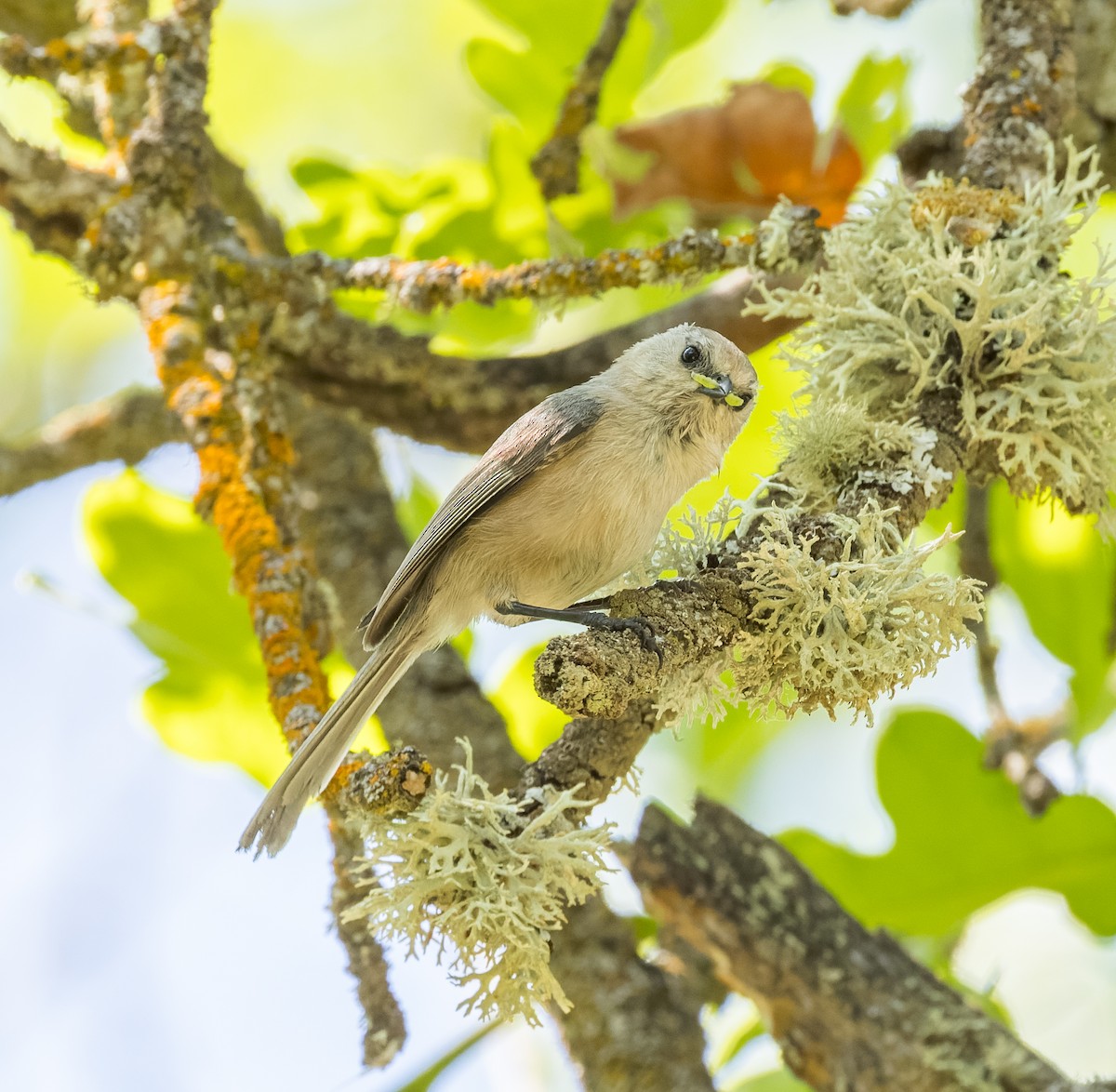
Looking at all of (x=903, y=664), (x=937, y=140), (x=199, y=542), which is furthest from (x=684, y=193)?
(x=903, y=664)

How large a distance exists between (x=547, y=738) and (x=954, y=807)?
1048 millimetres

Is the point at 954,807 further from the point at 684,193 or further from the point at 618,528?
the point at 684,193

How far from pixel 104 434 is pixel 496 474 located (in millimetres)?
1664

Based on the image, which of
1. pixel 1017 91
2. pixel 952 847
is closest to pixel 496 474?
pixel 1017 91

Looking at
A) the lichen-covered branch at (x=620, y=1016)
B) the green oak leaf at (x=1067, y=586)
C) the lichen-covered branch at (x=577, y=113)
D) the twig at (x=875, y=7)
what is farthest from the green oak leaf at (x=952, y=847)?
the twig at (x=875, y=7)

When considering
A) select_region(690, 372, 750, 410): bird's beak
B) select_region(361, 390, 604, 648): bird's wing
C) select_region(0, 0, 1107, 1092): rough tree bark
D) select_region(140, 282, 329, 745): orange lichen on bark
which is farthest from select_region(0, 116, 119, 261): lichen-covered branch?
select_region(690, 372, 750, 410): bird's beak

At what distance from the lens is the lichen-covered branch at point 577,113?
121 inches

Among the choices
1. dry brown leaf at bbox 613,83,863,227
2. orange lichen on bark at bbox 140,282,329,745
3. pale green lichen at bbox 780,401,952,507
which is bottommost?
orange lichen on bark at bbox 140,282,329,745

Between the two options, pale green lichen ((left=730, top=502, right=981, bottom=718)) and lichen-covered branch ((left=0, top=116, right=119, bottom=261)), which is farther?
lichen-covered branch ((left=0, top=116, right=119, bottom=261))

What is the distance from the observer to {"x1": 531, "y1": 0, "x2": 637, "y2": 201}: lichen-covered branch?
121 inches

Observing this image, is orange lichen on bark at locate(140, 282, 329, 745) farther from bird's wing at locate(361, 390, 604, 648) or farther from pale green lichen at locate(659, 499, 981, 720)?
pale green lichen at locate(659, 499, 981, 720)

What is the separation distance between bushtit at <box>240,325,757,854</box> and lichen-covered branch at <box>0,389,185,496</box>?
52.9 inches

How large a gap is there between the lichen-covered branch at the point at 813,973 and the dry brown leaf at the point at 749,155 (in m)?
1.64

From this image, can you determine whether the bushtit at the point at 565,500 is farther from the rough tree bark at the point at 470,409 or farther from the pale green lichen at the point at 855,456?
the pale green lichen at the point at 855,456
